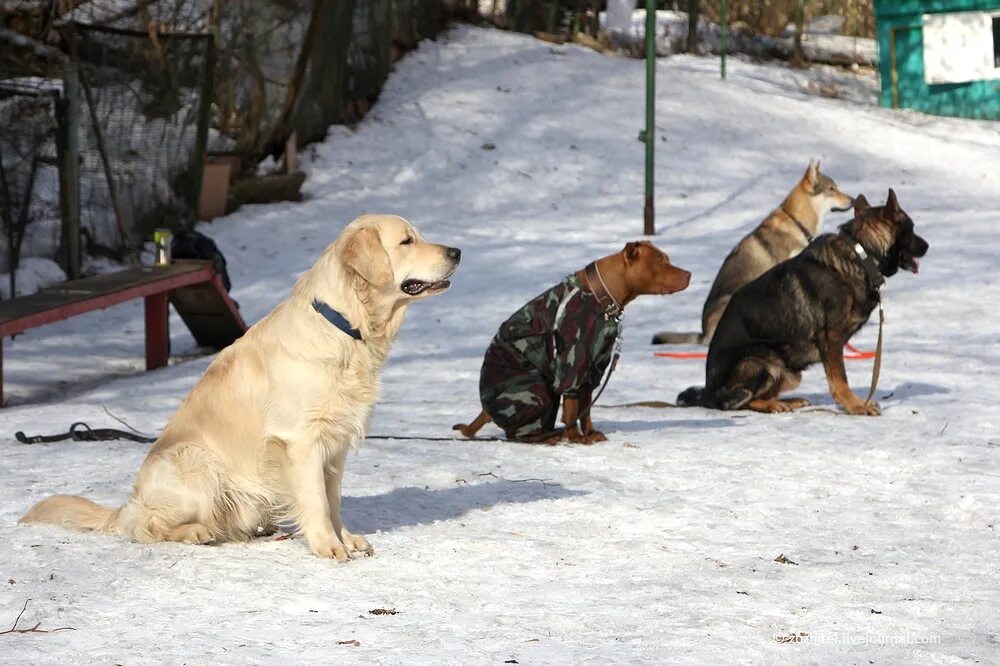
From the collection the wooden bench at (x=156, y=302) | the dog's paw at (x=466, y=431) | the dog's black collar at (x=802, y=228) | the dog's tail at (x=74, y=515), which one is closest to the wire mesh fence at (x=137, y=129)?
the wooden bench at (x=156, y=302)

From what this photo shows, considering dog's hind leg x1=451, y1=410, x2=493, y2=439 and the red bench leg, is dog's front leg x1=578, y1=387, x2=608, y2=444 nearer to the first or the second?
dog's hind leg x1=451, y1=410, x2=493, y2=439

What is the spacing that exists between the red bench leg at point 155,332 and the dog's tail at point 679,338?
163 inches

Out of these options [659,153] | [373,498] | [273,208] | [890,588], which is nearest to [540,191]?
[659,153]

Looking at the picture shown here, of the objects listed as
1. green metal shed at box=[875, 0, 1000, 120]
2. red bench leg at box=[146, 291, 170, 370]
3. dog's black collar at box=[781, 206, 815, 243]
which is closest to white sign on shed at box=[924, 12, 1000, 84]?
green metal shed at box=[875, 0, 1000, 120]

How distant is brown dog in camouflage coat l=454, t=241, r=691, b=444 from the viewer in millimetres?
6898

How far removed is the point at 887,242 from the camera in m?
8.23

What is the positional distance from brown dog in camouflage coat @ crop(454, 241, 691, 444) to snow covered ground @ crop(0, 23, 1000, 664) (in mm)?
274

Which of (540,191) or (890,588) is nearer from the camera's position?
(890,588)

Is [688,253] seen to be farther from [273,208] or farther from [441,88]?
[441,88]

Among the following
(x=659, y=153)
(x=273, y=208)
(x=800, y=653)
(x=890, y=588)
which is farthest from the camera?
(x=659, y=153)

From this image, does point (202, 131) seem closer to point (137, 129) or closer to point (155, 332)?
point (137, 129)

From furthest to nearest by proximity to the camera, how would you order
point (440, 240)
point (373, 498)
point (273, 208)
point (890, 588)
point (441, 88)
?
point (441, 88) → point (273, 208) → point (440, 240) → point (373, 498) → point (890, 588)

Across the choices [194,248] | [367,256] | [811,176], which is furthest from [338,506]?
[811,176]

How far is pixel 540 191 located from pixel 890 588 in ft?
46.1
